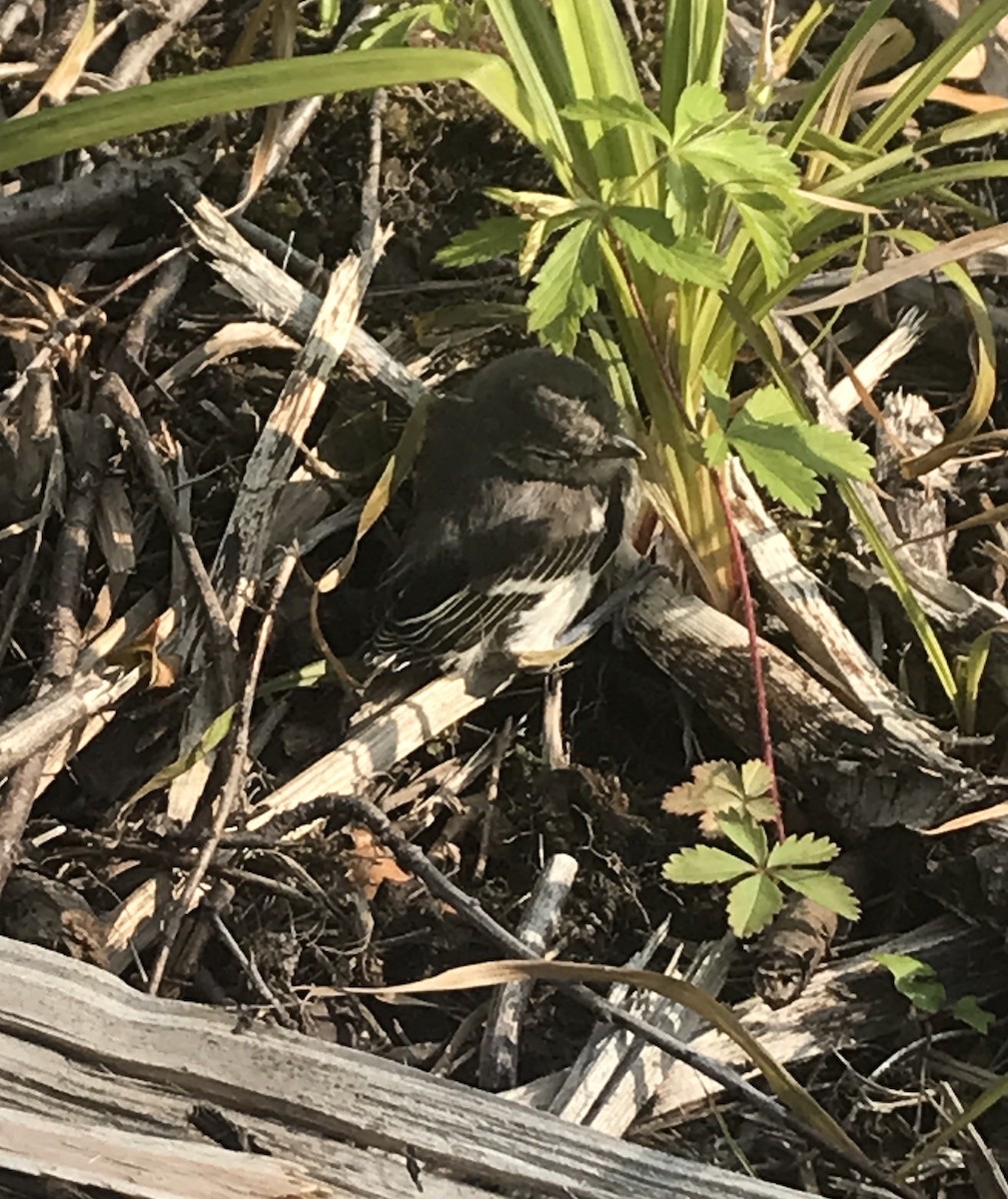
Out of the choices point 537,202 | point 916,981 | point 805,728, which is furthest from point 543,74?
point 916,981

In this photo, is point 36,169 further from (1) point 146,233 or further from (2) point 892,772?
(2) point 892,772

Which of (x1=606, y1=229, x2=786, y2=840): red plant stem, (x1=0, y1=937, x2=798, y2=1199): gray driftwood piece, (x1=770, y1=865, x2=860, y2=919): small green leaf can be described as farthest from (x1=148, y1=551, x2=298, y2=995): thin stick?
(x1=770, y1=865, x2=860, y2=919): small green leaf

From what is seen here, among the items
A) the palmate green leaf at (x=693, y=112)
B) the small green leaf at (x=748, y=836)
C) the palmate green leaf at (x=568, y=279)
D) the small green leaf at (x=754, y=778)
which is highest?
the palmate green leaf at (x=693, y=112)

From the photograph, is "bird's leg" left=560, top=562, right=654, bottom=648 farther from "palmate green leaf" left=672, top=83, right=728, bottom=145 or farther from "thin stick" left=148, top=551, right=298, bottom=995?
"palmate green leaf" left=672, top=83, right=728, bottom=145

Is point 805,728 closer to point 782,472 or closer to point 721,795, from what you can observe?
point 721,795

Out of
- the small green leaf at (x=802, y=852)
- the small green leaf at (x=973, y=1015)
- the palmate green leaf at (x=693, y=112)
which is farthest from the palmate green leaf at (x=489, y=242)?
the small green leaf at (x=973, y=1015)

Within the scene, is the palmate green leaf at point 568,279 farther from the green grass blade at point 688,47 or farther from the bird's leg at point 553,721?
the bird's leg at point 553,721
